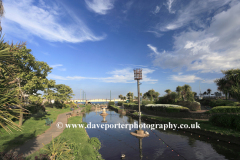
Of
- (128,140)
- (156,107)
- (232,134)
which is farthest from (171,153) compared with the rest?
(156,107)

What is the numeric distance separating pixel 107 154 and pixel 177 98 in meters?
41.8

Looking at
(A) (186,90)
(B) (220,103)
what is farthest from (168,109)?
(A) (186,90)

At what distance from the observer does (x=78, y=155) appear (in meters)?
9.74

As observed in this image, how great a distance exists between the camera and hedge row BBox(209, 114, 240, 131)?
56.3 feet

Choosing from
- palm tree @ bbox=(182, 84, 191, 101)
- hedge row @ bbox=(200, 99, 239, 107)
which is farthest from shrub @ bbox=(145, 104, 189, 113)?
palm tree @ bbox=(182, 84, 191, 101)

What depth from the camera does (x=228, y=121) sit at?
18.2 m

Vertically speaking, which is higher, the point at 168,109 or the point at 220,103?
the point at 220,103

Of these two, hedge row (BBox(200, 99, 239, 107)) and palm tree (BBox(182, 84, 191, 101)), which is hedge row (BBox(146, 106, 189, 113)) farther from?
palm tree (BBox(182, 84, 191, 101))

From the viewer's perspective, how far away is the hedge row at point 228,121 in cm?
1717

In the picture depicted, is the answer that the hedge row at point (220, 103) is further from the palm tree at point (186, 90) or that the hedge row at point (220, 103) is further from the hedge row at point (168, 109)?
the hedge row at point (168, 109)

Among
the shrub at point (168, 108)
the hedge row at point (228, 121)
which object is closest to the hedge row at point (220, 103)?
the shrub at point (168, 108)

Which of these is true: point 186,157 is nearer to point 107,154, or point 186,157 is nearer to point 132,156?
point 132,156

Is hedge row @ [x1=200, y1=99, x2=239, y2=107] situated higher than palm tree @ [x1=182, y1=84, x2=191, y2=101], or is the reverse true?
palm tree @ [x1=182, y1=84, x2=191, y2=101]

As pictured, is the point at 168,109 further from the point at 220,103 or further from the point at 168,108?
the point at 220,103
